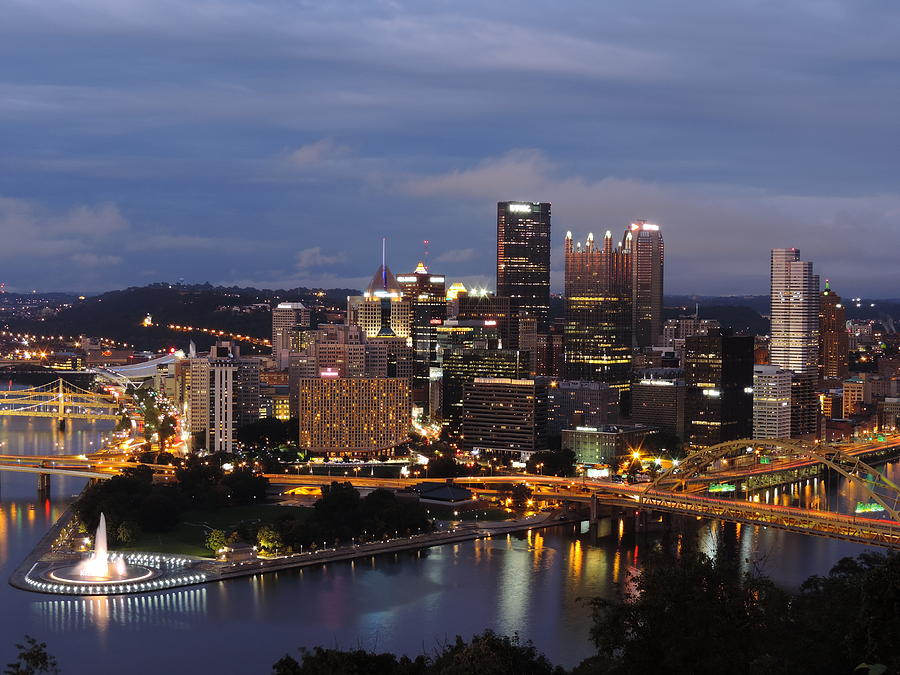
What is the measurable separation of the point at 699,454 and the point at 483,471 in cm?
708

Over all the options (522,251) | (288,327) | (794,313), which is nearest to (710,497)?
(522,251)

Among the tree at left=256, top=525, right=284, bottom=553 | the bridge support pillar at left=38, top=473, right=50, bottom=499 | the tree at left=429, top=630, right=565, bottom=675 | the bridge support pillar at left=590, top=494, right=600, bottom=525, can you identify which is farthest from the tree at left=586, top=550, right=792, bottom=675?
the bridge support pillar at left=38, top=473, right=50, bottom=499

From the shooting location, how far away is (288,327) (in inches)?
2484

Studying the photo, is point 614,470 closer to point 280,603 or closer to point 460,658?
point 280,603

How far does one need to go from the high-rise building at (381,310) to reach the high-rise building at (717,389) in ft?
49.6

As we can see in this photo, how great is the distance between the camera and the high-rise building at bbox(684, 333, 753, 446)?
135 ft

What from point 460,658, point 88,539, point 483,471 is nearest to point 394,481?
point 483,471

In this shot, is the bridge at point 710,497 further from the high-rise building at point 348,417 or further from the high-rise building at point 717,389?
the high-rise building at point 348,417

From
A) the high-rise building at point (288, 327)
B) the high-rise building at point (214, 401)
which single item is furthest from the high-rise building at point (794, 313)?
the high-rise building at point (214, 401)

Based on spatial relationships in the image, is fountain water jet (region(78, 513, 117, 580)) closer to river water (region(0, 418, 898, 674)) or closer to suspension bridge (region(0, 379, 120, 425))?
river water (region(0, 418, 898, 674))

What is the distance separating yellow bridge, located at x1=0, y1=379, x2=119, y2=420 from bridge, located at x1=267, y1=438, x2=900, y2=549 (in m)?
19.2

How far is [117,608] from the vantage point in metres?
20.0

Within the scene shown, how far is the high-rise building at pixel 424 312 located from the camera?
51.4m

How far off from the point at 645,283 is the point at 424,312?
17.0 meters
